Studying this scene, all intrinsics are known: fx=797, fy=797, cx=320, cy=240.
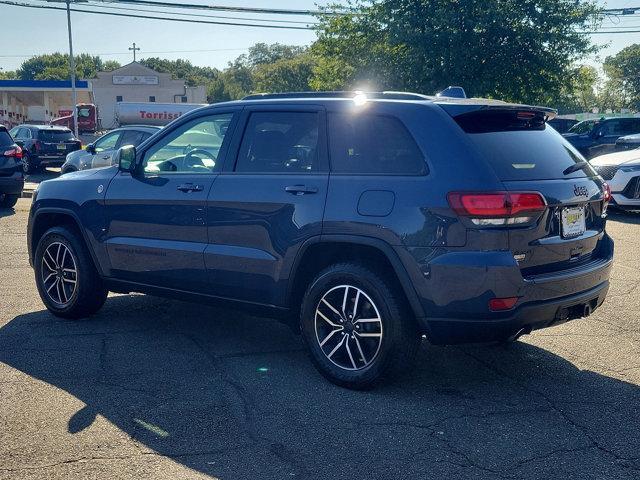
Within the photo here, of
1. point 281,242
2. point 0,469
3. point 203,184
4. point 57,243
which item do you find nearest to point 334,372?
point 281,242

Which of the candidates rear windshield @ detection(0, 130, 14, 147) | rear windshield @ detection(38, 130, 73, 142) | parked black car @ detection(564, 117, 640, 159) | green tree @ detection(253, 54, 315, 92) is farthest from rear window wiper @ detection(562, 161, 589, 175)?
green tree @ detection(253, 54, 315, 92)

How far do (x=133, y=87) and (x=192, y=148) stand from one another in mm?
80670

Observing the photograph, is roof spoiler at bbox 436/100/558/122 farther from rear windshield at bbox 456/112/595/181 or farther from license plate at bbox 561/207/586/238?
license plate at bbox 561/207/586/238

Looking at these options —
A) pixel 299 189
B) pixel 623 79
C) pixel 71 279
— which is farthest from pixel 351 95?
pixel 623 79

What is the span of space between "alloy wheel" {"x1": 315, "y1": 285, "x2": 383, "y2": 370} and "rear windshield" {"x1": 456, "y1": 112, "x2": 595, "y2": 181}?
1167 millimetres

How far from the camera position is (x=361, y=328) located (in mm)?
5074

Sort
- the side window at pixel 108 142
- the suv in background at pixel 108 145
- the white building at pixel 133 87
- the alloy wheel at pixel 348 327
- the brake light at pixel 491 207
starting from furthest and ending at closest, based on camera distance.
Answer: the white building at pixel 133 87, the side window at pixel 108 142, the suv in background at pixel 108 145, the alloy wheel at pixel 348 327, the brake light at pixel 491 207

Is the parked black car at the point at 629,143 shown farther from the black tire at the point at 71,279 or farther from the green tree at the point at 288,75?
the green tree at the point at 288,75

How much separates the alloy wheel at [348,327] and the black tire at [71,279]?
245cm

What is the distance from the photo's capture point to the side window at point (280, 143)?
5.42m

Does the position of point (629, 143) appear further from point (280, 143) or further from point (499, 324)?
point (499, 324)

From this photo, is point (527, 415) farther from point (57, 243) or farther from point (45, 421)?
point (57, 243)

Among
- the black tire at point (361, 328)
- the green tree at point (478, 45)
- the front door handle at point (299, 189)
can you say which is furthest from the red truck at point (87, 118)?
the black tire at point (361, 328)

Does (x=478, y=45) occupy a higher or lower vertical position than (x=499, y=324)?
higher
